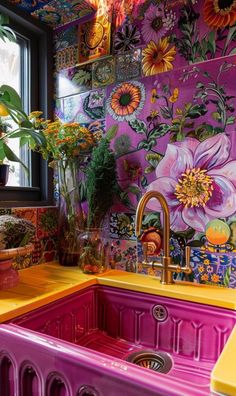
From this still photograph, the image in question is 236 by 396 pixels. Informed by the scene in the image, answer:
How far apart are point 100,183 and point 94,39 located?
1.98 feet

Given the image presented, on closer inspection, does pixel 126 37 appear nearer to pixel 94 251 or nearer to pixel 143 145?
pixel 143 145

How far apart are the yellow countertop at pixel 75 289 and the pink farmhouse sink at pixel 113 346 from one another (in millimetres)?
21

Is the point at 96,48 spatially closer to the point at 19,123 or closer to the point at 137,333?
the point at 19,123

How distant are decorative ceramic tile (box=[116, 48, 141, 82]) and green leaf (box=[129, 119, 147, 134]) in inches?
6.6

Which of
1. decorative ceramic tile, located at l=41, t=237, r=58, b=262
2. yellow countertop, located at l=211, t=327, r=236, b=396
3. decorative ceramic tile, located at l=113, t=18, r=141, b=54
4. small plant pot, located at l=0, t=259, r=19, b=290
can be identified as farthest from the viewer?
decorative ceramic tile, located at l=41, t=237, r=58, b=262

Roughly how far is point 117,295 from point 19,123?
677 mm

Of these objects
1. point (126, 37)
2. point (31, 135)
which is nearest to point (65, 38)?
point (126, 37)

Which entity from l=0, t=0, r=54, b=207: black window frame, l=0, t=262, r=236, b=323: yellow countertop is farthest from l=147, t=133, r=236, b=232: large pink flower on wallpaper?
l=0, t=0, r=54, b=207: black window frame

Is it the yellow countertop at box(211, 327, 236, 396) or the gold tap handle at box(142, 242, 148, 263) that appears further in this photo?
the gold tap handle at box(142, 242, 148, 263)

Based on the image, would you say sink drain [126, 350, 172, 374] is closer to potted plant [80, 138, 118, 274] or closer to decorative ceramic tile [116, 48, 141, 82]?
potted plant [80, 138, 118, 274]

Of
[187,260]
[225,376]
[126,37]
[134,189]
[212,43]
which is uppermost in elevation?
[126,37]

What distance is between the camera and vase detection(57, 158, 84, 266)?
112 centimetres

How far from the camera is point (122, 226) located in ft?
3.61

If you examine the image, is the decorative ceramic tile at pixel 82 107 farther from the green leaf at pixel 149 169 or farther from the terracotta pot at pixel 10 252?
the terracotta pot at pixel 10 252
